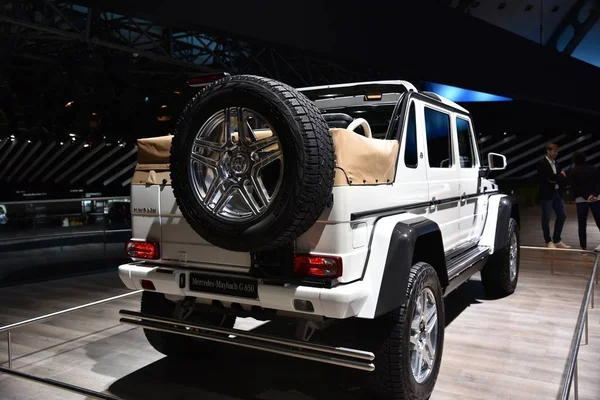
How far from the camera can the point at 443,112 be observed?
3.98 meters

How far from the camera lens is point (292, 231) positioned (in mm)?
2355

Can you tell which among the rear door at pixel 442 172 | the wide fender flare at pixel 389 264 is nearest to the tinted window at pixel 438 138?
the rear door at pixel 442 172

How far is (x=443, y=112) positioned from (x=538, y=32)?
10.1 meters

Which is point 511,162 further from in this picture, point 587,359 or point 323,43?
point 587,359

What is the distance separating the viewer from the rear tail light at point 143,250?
9.81 feet

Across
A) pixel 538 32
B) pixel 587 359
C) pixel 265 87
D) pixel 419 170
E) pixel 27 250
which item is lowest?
pixel 587 359

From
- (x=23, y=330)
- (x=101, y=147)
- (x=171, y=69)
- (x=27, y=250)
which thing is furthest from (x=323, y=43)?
(x=101, y=147)

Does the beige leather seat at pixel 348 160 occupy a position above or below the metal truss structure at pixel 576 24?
below

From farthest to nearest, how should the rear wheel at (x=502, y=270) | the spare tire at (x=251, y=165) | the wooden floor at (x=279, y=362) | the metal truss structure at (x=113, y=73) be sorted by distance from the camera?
the metal truss structure at (x=113, y=73), the rear wheel at (x=502, y=270), the wooden floor at (x=279, y=362), the spare tire at (x=251, y=165)

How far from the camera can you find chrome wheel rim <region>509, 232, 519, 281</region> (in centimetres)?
550

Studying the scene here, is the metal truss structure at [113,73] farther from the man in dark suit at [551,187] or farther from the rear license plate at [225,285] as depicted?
the rear license plate at [225,285]

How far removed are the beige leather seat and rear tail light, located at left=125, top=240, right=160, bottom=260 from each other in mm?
358

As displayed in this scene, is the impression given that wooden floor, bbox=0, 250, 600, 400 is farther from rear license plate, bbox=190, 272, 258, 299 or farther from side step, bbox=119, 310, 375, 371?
rear license plate, bbox=190, 272, 258, 299

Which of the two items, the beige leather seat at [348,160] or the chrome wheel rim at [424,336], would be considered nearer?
the beige leather seat at [348,160]
